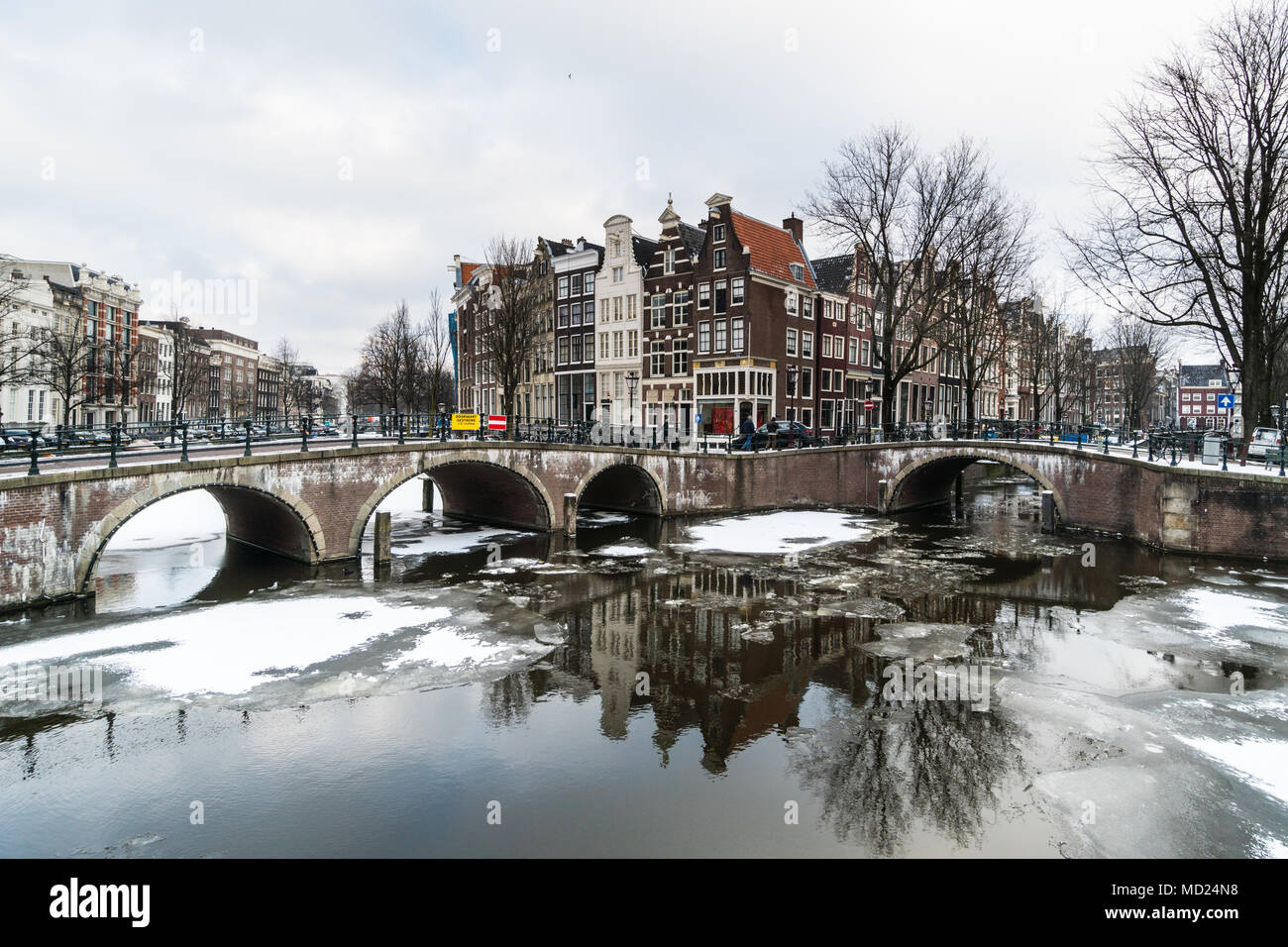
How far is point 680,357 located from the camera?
46.8 metres

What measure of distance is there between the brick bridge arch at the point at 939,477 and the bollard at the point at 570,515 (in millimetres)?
16586

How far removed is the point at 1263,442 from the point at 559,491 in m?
27.6

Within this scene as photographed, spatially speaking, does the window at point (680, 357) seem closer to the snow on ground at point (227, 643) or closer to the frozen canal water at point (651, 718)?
the frozen canal water at point (651, 718)

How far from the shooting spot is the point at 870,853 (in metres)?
7.92

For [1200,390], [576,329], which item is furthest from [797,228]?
[1200,390]

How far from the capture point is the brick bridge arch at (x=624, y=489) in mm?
32438

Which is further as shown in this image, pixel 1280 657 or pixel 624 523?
pixel 624 523

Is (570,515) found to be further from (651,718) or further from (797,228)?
(797,228)

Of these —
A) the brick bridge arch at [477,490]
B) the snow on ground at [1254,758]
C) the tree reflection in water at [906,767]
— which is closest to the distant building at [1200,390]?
the brick bridge arch at [477,490]

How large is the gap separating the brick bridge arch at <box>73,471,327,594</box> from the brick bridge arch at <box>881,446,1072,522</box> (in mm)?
26736

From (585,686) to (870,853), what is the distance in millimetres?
6273

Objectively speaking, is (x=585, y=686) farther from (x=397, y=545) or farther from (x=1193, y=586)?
(x=1193, y=586)
